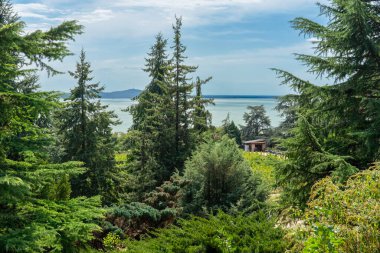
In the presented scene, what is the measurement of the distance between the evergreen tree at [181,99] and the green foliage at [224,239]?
9418 mm

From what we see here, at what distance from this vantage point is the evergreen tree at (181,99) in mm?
16188

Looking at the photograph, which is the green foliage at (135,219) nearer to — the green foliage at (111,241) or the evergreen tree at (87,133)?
the green foliage at (111,241)

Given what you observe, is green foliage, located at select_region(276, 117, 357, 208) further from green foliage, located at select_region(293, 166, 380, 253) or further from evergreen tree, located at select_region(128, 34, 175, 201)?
evergreen tree, located at select_region(128, 34, 175, 201)

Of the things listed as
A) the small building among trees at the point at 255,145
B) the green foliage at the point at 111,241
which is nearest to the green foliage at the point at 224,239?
the green foliage at the point at 111,241

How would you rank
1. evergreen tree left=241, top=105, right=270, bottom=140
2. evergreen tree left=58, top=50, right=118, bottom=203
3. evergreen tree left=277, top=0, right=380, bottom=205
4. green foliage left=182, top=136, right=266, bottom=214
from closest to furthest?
1. evergreen tree left=277, top=0, right=380, bottom=205
2. green foliage left=182, top=136, right=266, bottom=214
3. evergreen tree left=58, top=50, right=118, bottom=203
4. evergreen tree left=241, top=105, right=270, bottom=140

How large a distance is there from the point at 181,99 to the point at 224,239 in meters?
11.2

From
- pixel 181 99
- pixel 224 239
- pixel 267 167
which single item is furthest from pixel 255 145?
pixel 224 239

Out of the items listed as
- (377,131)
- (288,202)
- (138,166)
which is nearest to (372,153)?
(377,131)

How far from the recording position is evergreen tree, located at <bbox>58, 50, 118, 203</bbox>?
15027mm

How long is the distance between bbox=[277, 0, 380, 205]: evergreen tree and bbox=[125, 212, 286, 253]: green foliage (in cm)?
201

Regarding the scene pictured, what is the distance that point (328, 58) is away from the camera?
8383mm

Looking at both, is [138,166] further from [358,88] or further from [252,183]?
[358,88]

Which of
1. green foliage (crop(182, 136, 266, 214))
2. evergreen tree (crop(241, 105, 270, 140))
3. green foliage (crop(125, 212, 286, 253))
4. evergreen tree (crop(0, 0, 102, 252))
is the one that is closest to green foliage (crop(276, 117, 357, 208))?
green foliage (crop(182, 136, 266, 214))

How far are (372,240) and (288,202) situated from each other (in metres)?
4.42
